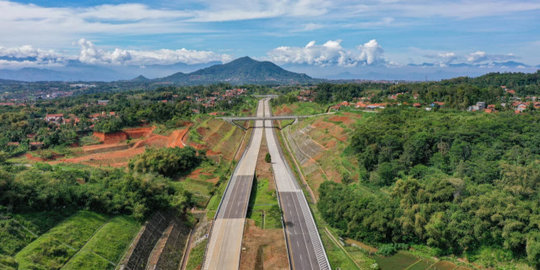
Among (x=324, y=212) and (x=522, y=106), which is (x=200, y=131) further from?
(x=522, y=106)

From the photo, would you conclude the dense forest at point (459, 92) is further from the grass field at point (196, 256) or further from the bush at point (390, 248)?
the grass field at point (196, 256)

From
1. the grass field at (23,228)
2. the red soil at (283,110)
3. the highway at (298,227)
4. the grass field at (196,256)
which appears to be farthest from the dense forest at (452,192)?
the red soil at (283,110)

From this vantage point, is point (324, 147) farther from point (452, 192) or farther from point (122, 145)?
point (122, 145)

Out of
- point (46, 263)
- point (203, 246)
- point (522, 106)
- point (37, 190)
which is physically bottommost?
point (203, 246)

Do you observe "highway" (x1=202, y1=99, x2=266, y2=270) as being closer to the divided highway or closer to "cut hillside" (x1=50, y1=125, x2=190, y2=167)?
the divided highway

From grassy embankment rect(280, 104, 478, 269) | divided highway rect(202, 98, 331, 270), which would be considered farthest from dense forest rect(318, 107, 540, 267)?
divided highway rect(202, 98, 331, 270)

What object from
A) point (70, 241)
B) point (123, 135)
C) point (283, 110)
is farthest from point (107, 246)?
point (283, 110)

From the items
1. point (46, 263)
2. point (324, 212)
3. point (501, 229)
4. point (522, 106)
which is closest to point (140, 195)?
point (46, 263)
